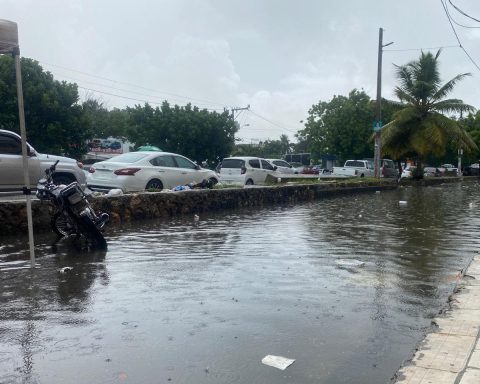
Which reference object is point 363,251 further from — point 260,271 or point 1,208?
point 1,208

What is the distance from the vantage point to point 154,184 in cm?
1434

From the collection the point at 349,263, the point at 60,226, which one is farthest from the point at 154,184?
the point at 349,263

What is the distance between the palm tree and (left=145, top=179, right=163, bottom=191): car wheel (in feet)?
70.6

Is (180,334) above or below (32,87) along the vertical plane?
below

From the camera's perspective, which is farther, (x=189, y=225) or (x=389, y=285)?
(x=189, y=225)

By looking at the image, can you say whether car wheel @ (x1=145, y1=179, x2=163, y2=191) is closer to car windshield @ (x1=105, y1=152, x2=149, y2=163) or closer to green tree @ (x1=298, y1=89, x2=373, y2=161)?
car windshield @ (x1=105, y1=152, x2=149, y2=163)

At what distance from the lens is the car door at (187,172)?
50.1ft

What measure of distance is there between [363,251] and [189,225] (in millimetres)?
4460

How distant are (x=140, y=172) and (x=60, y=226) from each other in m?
4.79

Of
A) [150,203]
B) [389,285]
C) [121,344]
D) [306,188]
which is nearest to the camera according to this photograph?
[121,344]

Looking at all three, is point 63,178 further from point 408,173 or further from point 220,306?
point 408,173

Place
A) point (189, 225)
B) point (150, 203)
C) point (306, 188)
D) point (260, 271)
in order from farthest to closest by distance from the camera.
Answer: point (306, 188) → point (150, 203) → point (189, 225) → point (260, 271)

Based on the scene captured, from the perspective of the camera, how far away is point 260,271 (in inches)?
263

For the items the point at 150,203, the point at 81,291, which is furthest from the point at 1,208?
the point at 81,291
